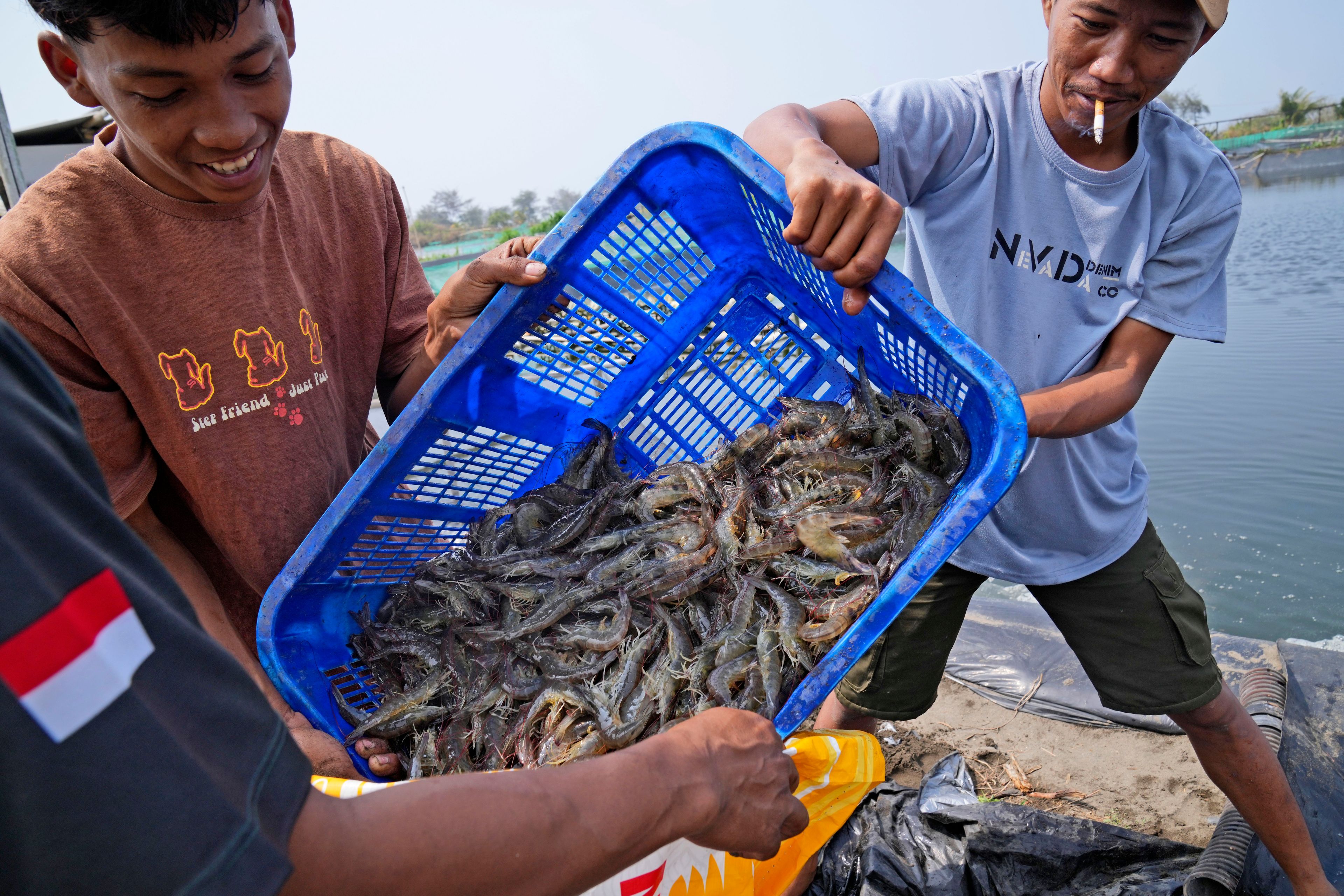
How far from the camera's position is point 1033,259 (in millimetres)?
2488

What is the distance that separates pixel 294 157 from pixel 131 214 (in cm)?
59

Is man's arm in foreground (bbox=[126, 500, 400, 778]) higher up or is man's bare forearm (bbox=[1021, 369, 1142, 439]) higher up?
man's bare forearm (bbox=[1021, 369, 1142, 439])

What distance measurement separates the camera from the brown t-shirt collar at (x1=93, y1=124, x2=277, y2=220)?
6.80ft

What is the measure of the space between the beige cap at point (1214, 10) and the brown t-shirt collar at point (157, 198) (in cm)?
258

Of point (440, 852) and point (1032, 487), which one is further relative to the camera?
point (1032, 487)

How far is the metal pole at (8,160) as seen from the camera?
738cm

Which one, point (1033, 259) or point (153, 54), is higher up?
point (153, 54)

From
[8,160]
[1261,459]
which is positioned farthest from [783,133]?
[8,160]

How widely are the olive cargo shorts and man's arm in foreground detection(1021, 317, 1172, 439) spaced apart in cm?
63

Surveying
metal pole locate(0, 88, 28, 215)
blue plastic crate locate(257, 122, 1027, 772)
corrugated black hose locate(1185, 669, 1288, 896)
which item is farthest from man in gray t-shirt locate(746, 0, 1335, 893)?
metal pole locate(0, 88, 28, 215)

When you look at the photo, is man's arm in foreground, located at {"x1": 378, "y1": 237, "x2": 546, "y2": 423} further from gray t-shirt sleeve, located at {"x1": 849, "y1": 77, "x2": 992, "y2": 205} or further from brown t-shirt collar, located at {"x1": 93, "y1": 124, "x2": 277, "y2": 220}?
gray t-shirt sleeve, located at {"x1": 849, "y1": 77, "x2": 992, "y2": 205}

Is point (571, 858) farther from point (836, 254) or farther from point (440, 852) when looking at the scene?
point (836, 254)

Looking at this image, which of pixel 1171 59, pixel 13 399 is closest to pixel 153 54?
pixel 13 399

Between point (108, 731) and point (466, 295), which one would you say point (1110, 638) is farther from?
point (108, 731)
